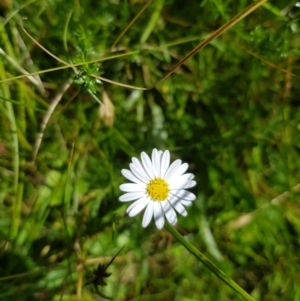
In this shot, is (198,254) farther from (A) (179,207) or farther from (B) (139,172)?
(B) (139,172)

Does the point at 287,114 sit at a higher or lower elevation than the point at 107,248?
higher

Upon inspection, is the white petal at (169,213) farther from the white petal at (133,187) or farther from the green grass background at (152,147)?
the green grass background at (152,147)

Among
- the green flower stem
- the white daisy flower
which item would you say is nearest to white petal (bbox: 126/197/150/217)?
the white daisy flower

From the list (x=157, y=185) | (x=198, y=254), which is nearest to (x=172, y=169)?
(x=157, y=185)

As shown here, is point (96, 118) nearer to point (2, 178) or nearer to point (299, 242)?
point (2, 178)

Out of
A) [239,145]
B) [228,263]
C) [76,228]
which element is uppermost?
[239,145]

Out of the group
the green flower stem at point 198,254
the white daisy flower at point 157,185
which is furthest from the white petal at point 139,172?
the green flower stem at point 198,254

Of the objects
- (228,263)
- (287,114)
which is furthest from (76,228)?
(287,114)
